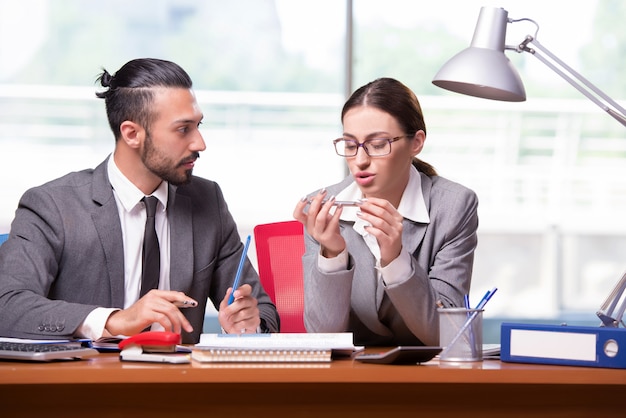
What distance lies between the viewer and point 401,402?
1.46m

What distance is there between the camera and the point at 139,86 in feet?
8.25

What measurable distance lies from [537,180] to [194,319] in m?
4.80

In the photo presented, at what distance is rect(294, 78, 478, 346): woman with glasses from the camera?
212 centimetres

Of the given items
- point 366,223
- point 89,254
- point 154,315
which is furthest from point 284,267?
point 154,315

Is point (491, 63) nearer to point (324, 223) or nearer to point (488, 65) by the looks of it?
point (488, 65)

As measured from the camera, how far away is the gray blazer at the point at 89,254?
2137mm

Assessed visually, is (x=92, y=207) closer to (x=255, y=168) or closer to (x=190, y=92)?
(x=190, y=92)

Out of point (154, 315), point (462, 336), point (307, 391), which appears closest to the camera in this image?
point (307, 391)

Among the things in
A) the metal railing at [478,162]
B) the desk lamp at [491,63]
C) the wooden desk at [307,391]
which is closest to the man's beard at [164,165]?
the desk lamp at [491,63]

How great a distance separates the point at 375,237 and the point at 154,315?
2.20ft

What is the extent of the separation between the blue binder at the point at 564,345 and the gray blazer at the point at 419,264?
1.56ft

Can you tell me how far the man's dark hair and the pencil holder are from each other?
1199 mm

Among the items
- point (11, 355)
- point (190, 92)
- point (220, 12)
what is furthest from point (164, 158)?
point (220, 12)

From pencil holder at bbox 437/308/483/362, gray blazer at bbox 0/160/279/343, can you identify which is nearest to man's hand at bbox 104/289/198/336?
gray blazer at bbox 0/160/279/343
